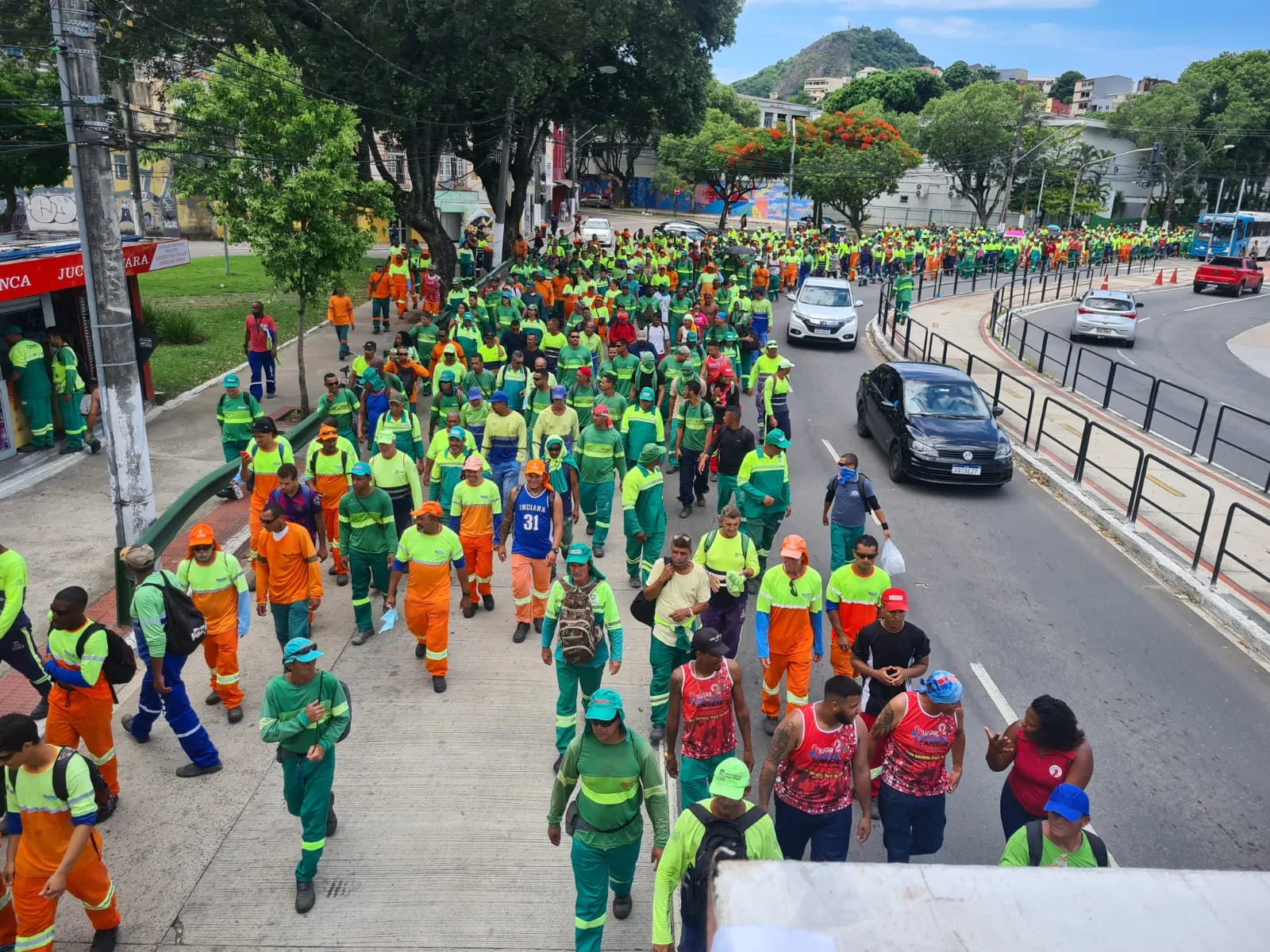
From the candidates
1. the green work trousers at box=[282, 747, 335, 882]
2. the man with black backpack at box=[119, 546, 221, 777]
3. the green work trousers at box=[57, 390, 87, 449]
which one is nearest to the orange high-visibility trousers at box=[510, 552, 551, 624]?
the man with black backpack at box=[119, 546, 221, 777]

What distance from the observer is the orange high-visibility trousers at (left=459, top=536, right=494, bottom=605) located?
8586 mm

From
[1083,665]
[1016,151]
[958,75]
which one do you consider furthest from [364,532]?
[958,75]

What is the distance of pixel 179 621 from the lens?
20.4ft

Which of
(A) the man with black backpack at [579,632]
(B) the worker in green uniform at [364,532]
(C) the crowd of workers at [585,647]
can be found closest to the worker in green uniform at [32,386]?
(C) the crowd of workers at [585,647]

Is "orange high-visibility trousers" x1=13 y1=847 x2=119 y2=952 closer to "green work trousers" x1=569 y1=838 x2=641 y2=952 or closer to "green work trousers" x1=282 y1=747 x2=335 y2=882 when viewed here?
"green work trousers" x1=282 y1=747 x2=335 y2=882

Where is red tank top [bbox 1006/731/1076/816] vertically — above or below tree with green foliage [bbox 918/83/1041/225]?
below

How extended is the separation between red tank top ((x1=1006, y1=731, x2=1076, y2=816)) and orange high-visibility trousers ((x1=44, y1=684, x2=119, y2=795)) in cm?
532

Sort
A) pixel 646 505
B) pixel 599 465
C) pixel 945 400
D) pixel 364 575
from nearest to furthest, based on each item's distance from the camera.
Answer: pixel 364 575 < pixel 646 505 < pixel 599 465 < pixel 945 400

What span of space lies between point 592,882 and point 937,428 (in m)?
10.0

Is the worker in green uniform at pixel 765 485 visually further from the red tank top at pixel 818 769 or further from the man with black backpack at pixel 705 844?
the man with black backpack at pixel 705 844

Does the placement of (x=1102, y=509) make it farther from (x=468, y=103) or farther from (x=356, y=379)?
(x=468, y=103)

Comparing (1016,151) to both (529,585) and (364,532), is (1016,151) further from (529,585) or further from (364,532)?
(364,532)

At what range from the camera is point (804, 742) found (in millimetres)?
4855

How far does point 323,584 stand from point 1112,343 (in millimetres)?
24926
